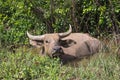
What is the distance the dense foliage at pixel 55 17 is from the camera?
31.9 feet

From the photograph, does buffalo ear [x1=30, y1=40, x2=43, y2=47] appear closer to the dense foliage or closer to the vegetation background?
the vegetation background

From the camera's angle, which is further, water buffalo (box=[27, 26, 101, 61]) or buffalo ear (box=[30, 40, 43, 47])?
buffalo ear (box=[30, 40, 43, 47])

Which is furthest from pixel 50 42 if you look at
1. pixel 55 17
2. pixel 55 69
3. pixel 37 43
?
pixel 55 69

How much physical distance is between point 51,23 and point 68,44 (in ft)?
2.97

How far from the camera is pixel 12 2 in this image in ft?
34.1

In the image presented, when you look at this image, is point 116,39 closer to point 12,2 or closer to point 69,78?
point 69,78

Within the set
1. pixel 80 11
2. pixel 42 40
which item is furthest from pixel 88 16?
pixel 42 40

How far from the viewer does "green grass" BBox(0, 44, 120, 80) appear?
7000 mm

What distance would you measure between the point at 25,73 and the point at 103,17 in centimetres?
326

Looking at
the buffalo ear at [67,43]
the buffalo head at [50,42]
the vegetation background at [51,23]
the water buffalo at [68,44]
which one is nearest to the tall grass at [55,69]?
the vegetation background at [51,23]

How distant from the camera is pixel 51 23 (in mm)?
10398

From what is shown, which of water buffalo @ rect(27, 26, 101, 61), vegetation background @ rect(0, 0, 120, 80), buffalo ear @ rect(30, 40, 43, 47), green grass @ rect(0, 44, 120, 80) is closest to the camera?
green grass @ rect(0, 44, 120, 80)

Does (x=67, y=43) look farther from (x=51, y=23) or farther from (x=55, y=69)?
(x=55, y=69)

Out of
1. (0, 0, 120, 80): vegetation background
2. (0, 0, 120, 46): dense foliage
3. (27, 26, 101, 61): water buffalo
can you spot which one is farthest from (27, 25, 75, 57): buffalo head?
(0, 0, 120, 46): dense foliage
